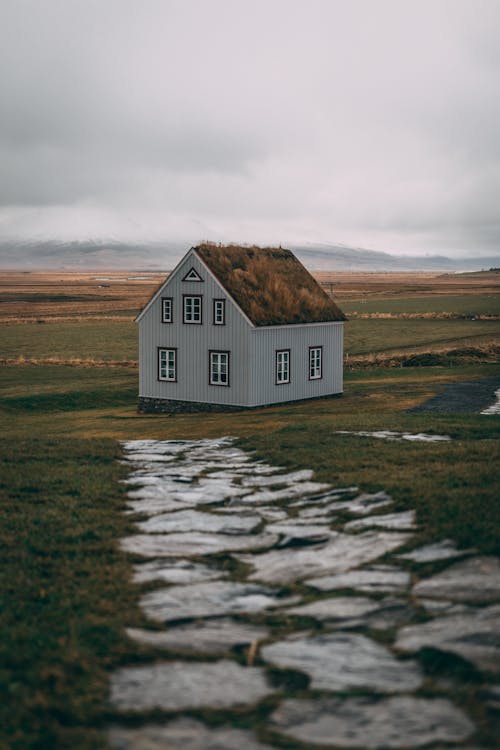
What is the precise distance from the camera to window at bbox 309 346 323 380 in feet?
142

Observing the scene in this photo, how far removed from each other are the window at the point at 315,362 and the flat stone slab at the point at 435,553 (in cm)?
3243

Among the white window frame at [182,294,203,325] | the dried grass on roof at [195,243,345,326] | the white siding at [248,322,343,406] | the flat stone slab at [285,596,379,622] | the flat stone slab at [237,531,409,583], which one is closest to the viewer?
the flat stone slab at [285,596,379,622]

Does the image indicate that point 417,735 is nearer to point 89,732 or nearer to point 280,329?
point 89,732

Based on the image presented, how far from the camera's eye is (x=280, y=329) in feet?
133

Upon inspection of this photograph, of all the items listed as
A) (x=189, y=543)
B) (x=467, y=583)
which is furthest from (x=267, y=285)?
(x=467, y=583)

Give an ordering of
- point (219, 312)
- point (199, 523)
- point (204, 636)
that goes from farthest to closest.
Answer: point (219, 312)
point (199, 523)
point (204, 636)

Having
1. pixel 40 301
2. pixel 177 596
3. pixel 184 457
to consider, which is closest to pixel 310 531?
pixel 177 596

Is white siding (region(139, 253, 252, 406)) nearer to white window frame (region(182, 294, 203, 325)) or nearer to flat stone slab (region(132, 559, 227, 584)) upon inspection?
white window frame (region(182, 294, 203, 325))

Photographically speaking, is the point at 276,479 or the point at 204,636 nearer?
the point at 204,636

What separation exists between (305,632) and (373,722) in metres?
1.95

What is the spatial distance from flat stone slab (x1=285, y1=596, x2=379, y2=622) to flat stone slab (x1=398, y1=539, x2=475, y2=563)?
50.8 inches

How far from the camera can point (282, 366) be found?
41.2 m

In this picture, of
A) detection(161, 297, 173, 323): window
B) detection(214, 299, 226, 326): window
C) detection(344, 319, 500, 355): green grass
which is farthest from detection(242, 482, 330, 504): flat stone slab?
detection(344, 319, 500, 355): green grass

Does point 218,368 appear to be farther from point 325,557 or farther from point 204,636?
point 204,636
